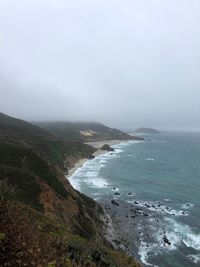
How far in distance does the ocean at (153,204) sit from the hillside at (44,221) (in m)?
6.40

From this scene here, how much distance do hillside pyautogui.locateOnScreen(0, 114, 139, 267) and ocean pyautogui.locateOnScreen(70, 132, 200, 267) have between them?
6403 mm

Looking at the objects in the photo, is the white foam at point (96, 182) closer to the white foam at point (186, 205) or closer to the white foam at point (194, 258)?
the white foam at point (186, 205)

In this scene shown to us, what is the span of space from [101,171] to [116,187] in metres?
25.8

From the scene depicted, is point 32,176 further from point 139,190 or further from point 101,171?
point 101,171

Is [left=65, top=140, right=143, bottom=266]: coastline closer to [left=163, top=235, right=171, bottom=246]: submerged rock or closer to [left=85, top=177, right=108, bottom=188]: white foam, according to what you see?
[left=163, top=235, right=171, bottom=246]: submerged rock

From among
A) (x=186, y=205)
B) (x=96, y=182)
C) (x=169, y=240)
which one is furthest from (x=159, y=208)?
(x=96, y=182)

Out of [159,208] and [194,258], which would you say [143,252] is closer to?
[194,258]

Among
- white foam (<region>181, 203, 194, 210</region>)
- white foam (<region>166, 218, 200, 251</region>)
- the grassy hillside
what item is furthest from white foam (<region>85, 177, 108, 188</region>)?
white foam (<region>166, 218, 200, 251</region>)

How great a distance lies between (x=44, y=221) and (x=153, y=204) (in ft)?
171

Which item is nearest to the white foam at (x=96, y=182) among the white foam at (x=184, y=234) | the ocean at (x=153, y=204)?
the ocean at (x=153, y=204)

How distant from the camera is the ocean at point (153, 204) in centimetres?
4938

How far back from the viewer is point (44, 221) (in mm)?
28938

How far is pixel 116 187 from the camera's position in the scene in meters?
95.7

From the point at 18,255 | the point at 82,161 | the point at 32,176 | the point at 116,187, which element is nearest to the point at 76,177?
the point at 116,187
